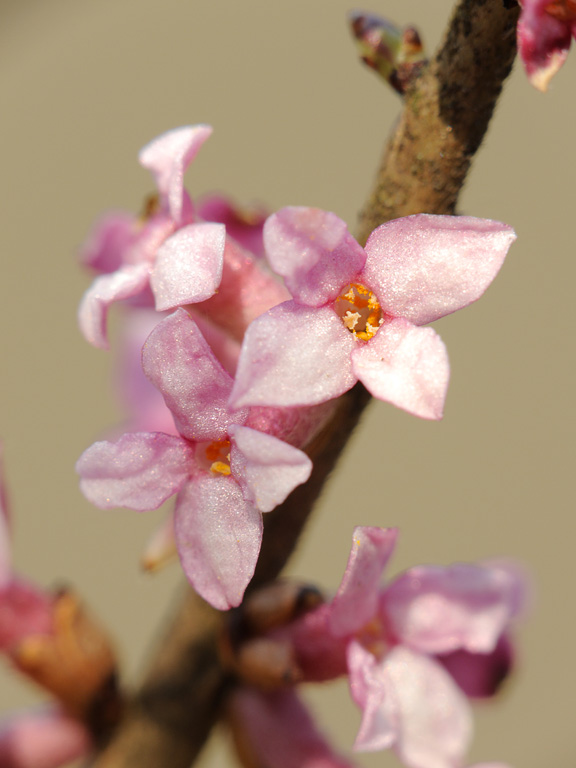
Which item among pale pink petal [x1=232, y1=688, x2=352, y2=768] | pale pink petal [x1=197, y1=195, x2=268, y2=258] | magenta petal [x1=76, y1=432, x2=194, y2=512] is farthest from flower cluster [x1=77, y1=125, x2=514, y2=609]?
pale pink petal [x1=232, y1=688, x2=352, y2=768]

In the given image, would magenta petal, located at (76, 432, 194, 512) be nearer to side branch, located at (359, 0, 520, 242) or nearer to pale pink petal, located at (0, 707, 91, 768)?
side branch, located at (359, 0, 520, 242)

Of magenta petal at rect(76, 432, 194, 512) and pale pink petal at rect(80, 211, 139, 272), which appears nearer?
magenta petal at rect(76, 432, 194, 512)

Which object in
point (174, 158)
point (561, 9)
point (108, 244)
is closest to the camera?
point (561, 9)

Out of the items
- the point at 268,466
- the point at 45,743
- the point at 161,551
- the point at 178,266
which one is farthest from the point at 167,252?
the point at 45,743

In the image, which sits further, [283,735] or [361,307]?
[283,735]

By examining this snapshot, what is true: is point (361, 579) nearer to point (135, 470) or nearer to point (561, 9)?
point (135, 470)

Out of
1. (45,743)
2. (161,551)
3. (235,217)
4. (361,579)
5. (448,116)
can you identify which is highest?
(448,116)

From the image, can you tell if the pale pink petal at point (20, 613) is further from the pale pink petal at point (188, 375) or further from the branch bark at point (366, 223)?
the pale pink petal at point (188, 375)
